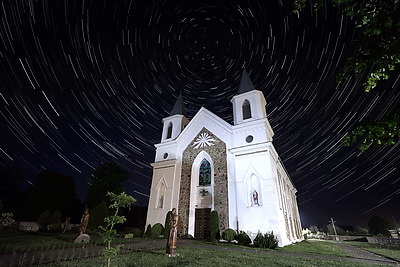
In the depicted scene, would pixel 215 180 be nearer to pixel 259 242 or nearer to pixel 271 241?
pixel 259 242

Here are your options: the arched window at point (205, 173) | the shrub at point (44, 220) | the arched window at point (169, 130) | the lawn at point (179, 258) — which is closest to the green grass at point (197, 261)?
the lawn at point (179, 258)

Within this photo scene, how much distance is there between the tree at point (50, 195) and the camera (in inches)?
1107

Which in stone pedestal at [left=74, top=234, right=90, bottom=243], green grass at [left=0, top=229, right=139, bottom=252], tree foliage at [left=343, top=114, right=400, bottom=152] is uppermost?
tree foliage at [left=343, top=114, right=400, bottom=152]

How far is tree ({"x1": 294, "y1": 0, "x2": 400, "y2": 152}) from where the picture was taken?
3.03 metres

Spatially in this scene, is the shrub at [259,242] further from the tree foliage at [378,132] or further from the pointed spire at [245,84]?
the pointed spire at [245,84]

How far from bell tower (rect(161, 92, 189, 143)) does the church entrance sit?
8350mm

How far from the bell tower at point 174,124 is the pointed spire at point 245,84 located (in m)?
7.29

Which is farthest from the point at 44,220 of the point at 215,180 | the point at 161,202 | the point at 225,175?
the point at 225,175

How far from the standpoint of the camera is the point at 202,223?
1573 centimetres

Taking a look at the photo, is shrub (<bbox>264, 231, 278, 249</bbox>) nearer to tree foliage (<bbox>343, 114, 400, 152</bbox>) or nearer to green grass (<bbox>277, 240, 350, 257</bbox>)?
green grass (<bbox>277, 240, 350, 257</bbox>)

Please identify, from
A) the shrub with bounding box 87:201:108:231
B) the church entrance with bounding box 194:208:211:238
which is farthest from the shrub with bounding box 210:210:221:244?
the shrub with bounding box 87:201:108:231

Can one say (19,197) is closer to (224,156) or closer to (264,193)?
(224,156)

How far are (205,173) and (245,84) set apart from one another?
1026cm

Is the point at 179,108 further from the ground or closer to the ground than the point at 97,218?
further from the ground
